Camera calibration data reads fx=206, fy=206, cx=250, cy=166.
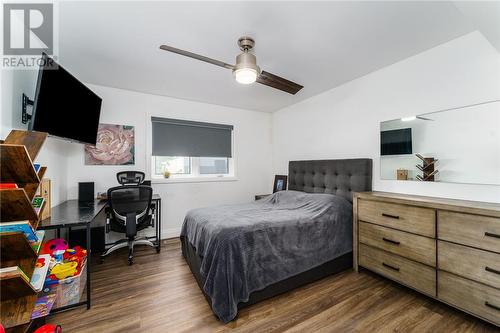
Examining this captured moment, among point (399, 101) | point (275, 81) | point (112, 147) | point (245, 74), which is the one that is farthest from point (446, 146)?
point (112, 147)

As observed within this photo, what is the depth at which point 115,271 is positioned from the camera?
2.39 meters

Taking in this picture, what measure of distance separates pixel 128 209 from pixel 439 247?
3254 millimetres

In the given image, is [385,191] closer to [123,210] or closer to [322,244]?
[322,244]

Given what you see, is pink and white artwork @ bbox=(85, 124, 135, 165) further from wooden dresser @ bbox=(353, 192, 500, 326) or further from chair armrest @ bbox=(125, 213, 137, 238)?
wooden dresser @ bbox=(353, 192, 500, 326)

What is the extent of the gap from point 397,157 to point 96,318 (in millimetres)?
3322

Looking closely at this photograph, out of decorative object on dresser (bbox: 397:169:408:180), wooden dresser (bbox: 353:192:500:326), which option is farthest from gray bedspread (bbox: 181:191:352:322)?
decorative object on dresser (bbox: 397:169:408:180)

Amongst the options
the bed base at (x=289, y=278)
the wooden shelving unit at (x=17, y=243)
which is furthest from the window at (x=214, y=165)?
the wooden shelving unit at (x=17, y=243)

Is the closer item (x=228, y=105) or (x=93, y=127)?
(x=93, y=127)

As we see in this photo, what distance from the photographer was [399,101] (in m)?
2.40

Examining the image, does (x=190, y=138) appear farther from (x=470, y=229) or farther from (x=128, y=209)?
(x=470, y=229)

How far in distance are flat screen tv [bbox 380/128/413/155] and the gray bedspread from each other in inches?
31.7

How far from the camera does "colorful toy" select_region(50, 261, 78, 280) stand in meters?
1.59

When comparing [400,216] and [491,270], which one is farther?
[400,216]

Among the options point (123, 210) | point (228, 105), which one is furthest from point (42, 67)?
point (228, 105)
